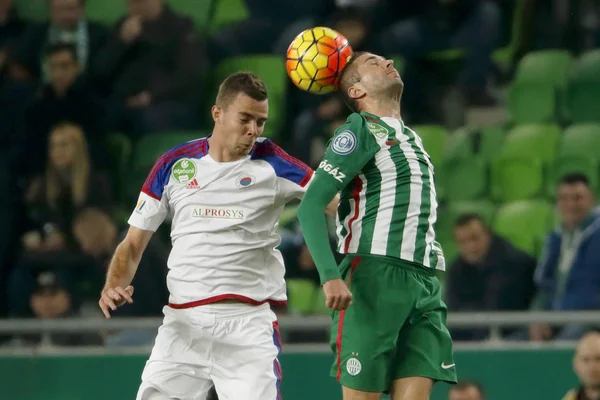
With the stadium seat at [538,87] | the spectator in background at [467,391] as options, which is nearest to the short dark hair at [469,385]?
the spectator in background at [467,391]

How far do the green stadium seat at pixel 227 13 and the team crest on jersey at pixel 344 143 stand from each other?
587 cm

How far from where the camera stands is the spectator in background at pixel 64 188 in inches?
333

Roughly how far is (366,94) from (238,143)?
56 centimetres

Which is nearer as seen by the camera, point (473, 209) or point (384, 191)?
point (384, 191)

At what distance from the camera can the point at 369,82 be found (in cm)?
472

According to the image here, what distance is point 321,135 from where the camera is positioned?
8.83 meters

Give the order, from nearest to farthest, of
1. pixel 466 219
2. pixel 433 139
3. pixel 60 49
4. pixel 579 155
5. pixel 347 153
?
pixel 347 153
pixel 466 219
pixel 579 155
pixel 433 139
pixel 60 49

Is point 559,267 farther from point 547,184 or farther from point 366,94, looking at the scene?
point 366,94

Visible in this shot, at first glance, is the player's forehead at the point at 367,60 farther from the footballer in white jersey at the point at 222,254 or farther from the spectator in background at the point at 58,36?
the spectator in background at the point at 58,36

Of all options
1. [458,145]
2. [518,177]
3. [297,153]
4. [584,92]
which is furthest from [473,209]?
[584,92]

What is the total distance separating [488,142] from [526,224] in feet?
3.00

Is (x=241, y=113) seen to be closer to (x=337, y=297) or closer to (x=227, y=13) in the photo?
(x=337, y=297)

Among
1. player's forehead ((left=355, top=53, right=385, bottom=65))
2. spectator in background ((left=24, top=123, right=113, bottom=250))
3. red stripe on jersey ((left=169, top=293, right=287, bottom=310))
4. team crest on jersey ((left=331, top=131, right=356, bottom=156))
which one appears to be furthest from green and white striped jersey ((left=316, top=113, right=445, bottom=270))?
spectator in background ((left=24, top=123, right=113, bottom=250))

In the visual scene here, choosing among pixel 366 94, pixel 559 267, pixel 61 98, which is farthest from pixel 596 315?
pixel 61 98
